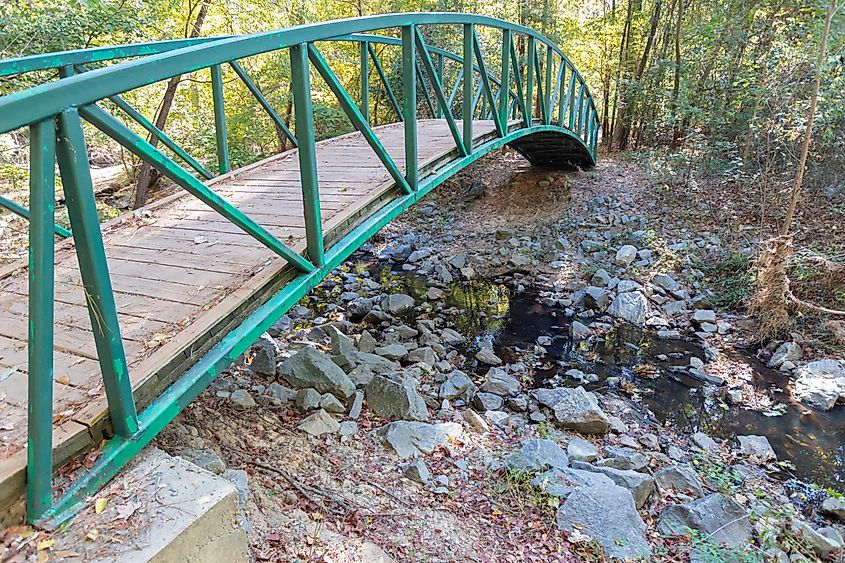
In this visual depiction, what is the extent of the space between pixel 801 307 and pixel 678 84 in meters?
6.08

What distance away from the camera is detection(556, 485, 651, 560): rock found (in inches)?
98.2

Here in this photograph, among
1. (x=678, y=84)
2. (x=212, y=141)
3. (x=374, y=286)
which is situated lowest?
(x=374, y=286)

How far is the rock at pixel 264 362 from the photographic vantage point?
3783 mm

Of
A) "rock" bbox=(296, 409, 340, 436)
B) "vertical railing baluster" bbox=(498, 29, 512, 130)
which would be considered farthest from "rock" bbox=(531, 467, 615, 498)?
"vertical railing baluster" bbox=(498, 29, 512, 130)

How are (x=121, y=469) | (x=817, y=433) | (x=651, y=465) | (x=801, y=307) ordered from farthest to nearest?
(x=801, y=307) < (x=817, y=433) < (x=651, y=465) < (x=121, y=469)

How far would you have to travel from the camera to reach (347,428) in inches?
127

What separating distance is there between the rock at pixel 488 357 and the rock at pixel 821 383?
2742 millimetres

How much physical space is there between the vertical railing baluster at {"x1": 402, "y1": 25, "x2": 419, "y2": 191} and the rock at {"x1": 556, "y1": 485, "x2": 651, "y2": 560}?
2.37m

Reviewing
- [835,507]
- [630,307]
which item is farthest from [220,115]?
[835,507]

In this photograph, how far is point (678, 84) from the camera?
965 cm

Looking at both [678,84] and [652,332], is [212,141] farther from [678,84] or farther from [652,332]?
[678,84]

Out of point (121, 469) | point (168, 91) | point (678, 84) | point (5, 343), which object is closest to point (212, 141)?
point (168, 91)

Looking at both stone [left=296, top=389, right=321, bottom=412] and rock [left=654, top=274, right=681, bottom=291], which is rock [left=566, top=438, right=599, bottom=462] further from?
rock [left=654, top=274, right=681, bottom=291]

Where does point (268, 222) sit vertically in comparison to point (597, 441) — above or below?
above
